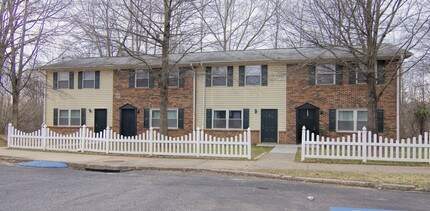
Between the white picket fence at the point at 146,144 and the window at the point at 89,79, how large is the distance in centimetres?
769

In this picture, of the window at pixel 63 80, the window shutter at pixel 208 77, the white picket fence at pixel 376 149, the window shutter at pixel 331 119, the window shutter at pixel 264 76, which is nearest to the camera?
the white picket fence at pixel 376 149

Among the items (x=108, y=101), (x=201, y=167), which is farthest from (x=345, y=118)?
(x=108, y=101)

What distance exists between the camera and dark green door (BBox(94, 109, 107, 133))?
23.3m

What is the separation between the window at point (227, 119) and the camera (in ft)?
68.7

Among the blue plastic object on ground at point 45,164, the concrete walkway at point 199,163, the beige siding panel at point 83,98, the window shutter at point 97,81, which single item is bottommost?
the blue plastic object on ground at point 45,164

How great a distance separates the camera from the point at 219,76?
69.8ft

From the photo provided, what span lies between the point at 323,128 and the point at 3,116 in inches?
1051

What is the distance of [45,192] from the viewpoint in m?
7.27

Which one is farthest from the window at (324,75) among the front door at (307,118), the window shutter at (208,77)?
the window shutter at (208,77)

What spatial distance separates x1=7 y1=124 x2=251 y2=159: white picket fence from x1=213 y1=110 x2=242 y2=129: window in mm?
6473

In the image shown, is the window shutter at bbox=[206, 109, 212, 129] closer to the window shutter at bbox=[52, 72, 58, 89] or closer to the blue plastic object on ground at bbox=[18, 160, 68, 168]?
the blue plastic object on ground at bbox=[18, 160, 68, 168]

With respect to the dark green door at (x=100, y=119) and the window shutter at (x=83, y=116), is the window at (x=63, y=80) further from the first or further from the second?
the dark green door at (x=100, y=119)

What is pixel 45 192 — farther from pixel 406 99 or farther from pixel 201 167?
pixel 406 99

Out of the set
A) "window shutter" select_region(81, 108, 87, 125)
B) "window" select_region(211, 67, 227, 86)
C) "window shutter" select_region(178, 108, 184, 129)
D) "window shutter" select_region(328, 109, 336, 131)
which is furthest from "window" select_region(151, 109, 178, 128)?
"window shutter" select_region(328, 109, 336, 131)
